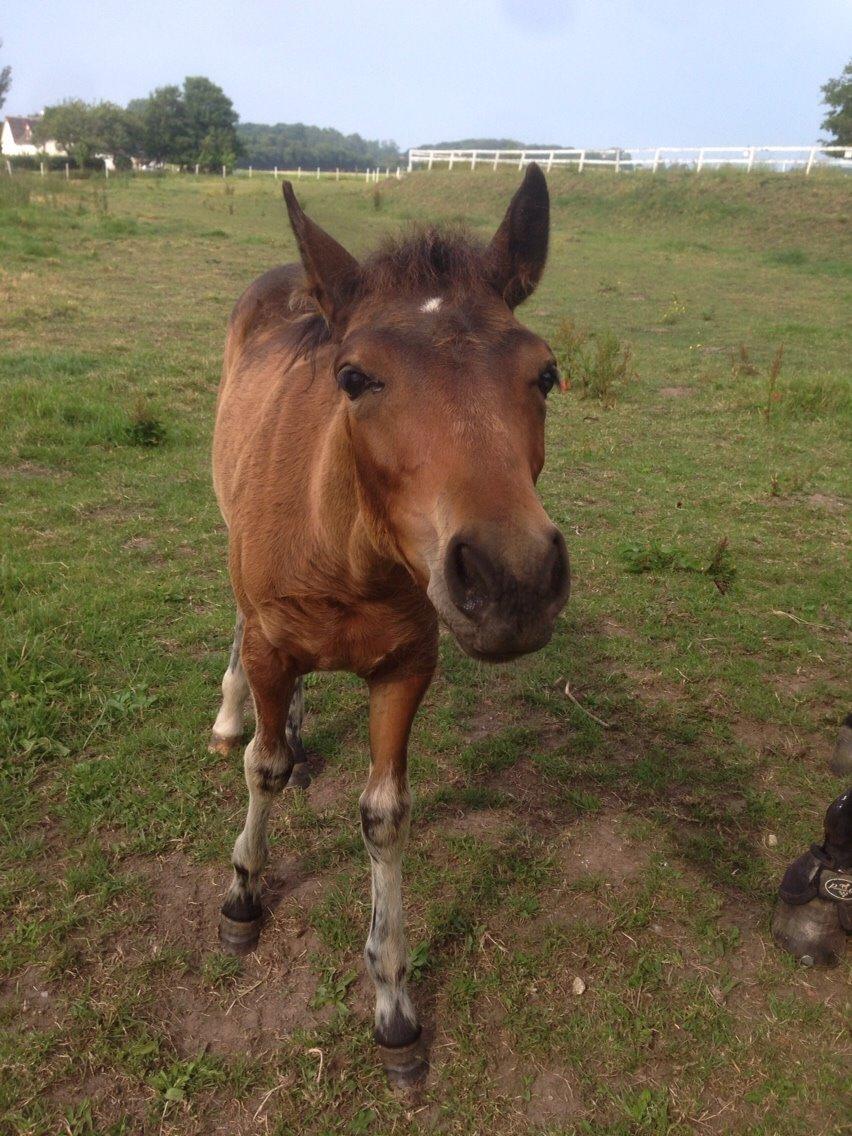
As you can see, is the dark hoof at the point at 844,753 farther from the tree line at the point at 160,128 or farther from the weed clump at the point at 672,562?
the tree line at the point at 160,128

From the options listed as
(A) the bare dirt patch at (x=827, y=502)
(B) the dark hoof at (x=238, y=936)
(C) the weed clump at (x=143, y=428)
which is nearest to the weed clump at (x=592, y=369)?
(A) the bare dirt patch at (x=827, y=502)

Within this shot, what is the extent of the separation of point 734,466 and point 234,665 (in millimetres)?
5973

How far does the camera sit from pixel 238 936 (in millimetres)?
2914

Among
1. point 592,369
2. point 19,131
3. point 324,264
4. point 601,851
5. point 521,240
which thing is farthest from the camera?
point 19,131

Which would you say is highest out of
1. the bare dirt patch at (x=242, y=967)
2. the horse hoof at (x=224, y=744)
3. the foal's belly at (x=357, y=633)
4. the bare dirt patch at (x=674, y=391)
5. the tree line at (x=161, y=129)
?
the tree line at (x=161, y=129)

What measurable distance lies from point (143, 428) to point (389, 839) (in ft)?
19.4

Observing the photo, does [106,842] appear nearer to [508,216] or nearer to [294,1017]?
[294,1017]

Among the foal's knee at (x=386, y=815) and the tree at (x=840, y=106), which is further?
the tree at (x=840, y=106)

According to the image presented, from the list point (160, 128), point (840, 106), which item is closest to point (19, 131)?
point (160, 128)

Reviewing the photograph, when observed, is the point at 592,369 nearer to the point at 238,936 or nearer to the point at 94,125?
the point at 238,936

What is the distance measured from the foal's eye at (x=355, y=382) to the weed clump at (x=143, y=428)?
6027mm

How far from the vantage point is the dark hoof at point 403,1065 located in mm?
2488

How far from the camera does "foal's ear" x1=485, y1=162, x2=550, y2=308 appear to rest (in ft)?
7.53

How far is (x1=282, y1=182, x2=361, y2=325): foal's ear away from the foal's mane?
4cm
